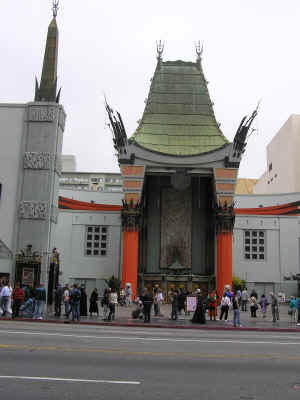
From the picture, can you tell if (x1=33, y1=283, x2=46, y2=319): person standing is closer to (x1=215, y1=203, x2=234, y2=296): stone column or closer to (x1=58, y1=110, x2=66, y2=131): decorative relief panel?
(x1=58, y1=110, x2=66, y2=131): decorative relief panel

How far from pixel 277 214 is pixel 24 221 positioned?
87.2 ft

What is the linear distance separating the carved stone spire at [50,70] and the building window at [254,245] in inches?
875

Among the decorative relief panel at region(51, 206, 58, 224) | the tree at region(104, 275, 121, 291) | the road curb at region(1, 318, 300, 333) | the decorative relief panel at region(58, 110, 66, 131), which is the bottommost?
the road curb at region(1, 318, 300, 333)

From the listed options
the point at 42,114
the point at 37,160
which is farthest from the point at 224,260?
the point at 42,114

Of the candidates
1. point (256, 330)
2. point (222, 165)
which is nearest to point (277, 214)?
point (222, 165)

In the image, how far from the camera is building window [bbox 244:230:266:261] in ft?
132

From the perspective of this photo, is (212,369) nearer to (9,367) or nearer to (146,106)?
(9,367)

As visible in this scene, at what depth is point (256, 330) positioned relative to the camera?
62.0ft

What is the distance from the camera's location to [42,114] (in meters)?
23.8

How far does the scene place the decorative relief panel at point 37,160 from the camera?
23.2 m

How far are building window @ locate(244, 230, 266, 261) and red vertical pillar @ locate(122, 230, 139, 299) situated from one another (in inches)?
381

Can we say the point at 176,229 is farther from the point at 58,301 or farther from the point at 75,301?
the point at 75,301

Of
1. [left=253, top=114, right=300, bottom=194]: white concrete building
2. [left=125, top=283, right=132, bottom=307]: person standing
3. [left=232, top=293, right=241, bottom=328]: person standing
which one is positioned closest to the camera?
[left=232, top=293, right=241, bottom=328]: person standing

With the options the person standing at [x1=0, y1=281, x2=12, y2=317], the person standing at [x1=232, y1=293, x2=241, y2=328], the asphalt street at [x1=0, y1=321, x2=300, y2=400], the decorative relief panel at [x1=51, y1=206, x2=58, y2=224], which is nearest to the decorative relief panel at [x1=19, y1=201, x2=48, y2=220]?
the decorative relief panel at [x1=51, y1=206, x2=58, y2=224]
